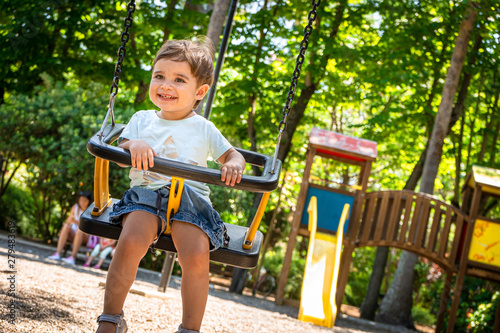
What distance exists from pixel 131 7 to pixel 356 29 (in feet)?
37.8

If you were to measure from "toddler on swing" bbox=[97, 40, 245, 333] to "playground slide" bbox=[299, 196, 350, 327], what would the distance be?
5.14 m

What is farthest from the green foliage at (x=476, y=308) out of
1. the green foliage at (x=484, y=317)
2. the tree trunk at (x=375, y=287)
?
the tree trunk at (x=375, y=287)

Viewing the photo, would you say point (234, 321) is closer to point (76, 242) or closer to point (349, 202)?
point (76, 242)

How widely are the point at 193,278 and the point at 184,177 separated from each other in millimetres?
469

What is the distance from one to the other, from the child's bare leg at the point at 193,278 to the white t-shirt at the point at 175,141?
32cm

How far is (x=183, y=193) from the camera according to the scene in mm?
2520

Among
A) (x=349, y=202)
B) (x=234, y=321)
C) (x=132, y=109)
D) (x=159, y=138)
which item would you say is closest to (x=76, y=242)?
(x=132, y=109)

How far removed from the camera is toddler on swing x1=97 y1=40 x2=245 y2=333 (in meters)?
2.30

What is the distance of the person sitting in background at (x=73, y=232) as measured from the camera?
8.26m

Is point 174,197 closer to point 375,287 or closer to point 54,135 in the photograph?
point 54,135

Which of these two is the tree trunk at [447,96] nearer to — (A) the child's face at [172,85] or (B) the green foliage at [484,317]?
(B) the green foliage at [484,317]

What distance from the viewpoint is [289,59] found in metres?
13.4

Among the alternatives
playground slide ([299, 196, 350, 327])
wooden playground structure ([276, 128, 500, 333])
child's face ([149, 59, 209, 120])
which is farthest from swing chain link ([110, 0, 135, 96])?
wooden playground structure ([276, 128, 500, 333])

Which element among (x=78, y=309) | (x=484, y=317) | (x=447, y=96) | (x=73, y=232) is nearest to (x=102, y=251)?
(x=73, y=232)
